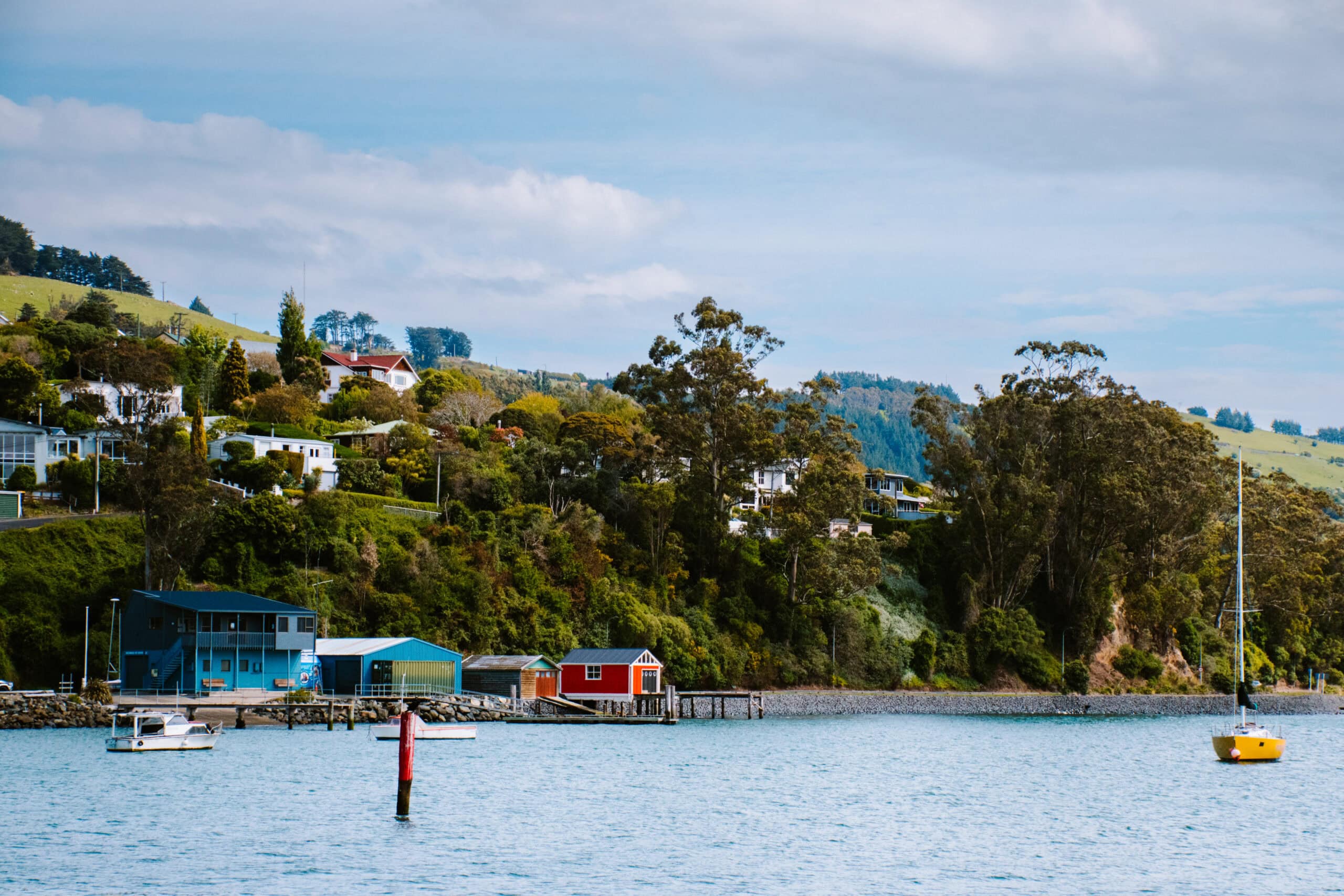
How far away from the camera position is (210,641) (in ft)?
197

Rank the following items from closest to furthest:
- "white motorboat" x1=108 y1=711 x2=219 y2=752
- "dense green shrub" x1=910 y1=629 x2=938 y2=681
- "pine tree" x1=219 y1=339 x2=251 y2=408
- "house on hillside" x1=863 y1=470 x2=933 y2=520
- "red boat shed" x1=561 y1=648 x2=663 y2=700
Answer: "white motorboat" x1=108 y1=711 x2=219 y2=752 < "red boat shed" x1=561 y1=648 x2=663 y2=700 < "dense green shrub" x1=910 y1=629 x2=938 y2=681 < "pine tree" x1=219 y1=339 x2=251 y2=408 < "house on hillside" x1=863 y1=470 x2=933 y2=520

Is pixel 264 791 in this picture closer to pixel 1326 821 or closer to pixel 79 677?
pixel 79 677

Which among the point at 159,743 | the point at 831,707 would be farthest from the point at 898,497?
the point at 159,743

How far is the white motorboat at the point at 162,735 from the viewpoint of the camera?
4991cm

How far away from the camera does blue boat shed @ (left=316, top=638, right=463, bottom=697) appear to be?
63594mm

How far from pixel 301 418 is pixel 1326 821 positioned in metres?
73.5

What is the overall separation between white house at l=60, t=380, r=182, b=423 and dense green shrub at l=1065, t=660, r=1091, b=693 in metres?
61.0

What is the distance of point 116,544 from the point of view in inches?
2574

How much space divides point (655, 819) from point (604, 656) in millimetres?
36304

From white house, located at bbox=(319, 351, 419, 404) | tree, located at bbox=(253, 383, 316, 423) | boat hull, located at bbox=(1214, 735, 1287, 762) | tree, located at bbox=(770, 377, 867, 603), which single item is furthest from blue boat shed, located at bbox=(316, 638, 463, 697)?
white house, located at bbox=(319, 351, 419, 404)

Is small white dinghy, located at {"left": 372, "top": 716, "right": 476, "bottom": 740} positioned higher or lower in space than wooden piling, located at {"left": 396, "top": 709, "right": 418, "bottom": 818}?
lower

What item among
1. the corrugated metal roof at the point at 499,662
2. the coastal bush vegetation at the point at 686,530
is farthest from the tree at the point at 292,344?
the corrugated metal roof at the point at 499,662

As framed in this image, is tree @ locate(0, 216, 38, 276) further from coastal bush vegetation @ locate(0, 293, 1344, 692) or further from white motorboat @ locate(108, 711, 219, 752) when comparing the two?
white motorboat @ locate(108, 711, 219, 752)

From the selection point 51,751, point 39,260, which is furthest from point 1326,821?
point 39,260
